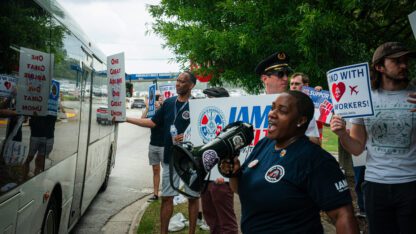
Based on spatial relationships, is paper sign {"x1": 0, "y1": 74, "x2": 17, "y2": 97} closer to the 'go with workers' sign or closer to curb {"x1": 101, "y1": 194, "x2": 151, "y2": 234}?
the 'go with workers' sign

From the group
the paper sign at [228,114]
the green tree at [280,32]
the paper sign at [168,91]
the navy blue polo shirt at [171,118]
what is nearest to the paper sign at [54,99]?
the paper sign at [228,114]

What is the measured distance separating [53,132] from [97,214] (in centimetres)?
376

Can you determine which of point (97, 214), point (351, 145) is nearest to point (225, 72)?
point (97, 214)

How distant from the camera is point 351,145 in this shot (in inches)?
132

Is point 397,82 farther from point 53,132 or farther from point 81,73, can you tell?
point 81,73

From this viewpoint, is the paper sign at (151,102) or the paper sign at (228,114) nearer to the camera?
the paper sign at (228,114)

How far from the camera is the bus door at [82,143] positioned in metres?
5.58

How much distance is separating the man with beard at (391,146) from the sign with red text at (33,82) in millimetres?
2330

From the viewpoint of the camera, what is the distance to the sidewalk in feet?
20.3

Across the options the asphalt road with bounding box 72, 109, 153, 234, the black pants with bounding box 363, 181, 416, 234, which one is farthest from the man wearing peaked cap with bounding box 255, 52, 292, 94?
the asphalt road with bounding box 72, 109, 153, 234

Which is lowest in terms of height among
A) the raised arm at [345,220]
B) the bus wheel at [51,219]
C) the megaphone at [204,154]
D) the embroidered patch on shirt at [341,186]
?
the bus wheel at [51,219]

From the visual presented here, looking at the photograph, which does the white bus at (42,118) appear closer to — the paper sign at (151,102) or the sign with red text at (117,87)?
the sign with red text at (117,87)

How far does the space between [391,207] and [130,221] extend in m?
4.73

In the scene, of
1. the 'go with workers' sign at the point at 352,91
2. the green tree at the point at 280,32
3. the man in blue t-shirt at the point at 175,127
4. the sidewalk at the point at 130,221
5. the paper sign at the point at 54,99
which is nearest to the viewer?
the 'go with workers' sign at the point at 352,91
